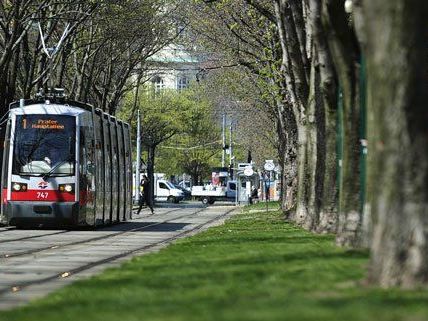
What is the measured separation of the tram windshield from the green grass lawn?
53.8 ft

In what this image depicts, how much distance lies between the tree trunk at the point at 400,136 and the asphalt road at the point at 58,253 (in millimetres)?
3861

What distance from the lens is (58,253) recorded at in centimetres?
2270

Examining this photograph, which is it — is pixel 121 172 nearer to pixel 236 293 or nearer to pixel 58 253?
pixel 58 253

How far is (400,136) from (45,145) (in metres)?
23.3

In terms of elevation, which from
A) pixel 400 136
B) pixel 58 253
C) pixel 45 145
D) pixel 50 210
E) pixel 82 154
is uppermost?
pixel 45 145

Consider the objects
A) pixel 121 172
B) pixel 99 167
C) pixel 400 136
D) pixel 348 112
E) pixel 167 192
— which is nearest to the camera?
pixel 400 136

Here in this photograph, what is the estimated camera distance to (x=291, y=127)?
136 ft

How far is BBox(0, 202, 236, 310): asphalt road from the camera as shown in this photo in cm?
1505

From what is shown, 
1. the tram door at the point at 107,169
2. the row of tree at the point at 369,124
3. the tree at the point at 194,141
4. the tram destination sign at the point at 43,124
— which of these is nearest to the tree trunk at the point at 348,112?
the row of tree at the point at 369,124

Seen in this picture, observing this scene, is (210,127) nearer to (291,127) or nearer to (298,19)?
(291,127)

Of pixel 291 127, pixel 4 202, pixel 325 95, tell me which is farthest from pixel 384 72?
pixel 291 127

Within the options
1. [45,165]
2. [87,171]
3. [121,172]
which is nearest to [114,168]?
[121,172]

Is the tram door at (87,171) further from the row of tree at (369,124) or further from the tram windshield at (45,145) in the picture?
the row of tree at (369,124)

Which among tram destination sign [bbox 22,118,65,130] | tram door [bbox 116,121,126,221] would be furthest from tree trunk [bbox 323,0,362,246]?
tram door [bbox 116,121,126,221]
